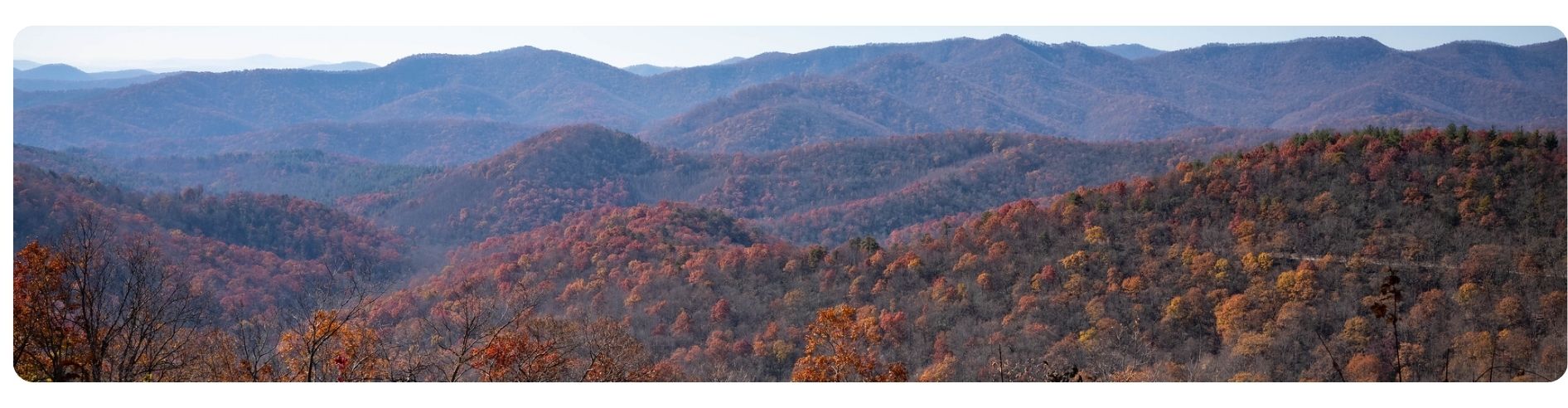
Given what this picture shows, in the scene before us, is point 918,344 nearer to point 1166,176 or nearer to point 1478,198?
point 1166,176

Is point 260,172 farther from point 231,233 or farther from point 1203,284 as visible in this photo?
point 1203,284

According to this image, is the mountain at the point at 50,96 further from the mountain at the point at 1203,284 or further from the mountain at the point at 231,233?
the mountain at the point at 1203,284

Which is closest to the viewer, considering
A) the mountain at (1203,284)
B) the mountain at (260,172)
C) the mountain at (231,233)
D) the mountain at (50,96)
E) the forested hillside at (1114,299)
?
the forested hillside at (1114,299)

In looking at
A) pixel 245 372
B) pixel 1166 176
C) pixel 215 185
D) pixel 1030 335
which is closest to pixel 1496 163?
pixel 1166 176

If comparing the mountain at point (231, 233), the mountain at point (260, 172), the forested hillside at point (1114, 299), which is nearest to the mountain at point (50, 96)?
the mountain at point (260, 172)

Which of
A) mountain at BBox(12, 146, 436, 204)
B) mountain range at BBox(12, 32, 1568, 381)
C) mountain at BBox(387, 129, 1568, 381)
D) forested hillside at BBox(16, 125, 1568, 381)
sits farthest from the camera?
mountain at BBox(12, 146, 436, 204)

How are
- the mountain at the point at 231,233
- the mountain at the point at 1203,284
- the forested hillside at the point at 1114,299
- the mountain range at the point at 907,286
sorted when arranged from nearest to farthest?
the mountain range at the point at 907,286 → the forested hillside at the point at 1114,299 → the mountain at the point at 1203,284 → the mountain at the point at 231,233

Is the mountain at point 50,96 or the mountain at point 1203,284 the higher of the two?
the mountain at point 50,96

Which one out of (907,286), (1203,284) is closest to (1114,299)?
(1203,284)

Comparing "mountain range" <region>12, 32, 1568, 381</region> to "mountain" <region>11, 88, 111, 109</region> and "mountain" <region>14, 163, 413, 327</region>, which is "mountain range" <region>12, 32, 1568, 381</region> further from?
"mountain" <region>11, 88, 111, 109</region>

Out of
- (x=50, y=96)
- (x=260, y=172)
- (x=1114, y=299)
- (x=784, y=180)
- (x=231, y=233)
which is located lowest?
(x=231, y=233)

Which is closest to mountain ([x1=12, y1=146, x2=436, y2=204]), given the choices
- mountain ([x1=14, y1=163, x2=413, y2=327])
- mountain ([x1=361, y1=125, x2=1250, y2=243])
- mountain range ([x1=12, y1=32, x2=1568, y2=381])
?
mountain ([x1=361, y1=125, x2=1250, y2=243])
